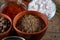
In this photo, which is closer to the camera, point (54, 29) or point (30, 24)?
point (30, 24)

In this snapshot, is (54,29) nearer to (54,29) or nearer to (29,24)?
(54,29)

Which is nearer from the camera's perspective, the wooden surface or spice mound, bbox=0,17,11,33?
spice mound, bbox=0,17,11,33

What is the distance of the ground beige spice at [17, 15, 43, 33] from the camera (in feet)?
2.65

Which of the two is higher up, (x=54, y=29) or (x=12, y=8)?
(x=12, y=8)

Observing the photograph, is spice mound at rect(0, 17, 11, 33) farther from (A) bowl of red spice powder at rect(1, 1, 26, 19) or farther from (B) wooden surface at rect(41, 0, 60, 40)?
(B) wooden surface at rect(41, 0, 60, 40)

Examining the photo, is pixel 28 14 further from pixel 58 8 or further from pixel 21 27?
pixel 58 8

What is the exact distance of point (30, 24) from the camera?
822 millimetres

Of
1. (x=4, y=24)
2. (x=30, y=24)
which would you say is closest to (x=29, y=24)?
(x=30, y=24)

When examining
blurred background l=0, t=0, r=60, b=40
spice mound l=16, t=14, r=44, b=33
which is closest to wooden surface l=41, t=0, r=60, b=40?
blurred background l=0, t=0, r=60, b=40

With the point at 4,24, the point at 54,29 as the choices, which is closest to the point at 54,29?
the point at 54,29

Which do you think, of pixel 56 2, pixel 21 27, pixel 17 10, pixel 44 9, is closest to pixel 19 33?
Answer: pixel 21 27

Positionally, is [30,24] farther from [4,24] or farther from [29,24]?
[4,24]

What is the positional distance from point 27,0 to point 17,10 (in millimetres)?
186

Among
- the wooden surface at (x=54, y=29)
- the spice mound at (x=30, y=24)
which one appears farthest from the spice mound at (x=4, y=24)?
the wooden surface at (x=54, y=29)
